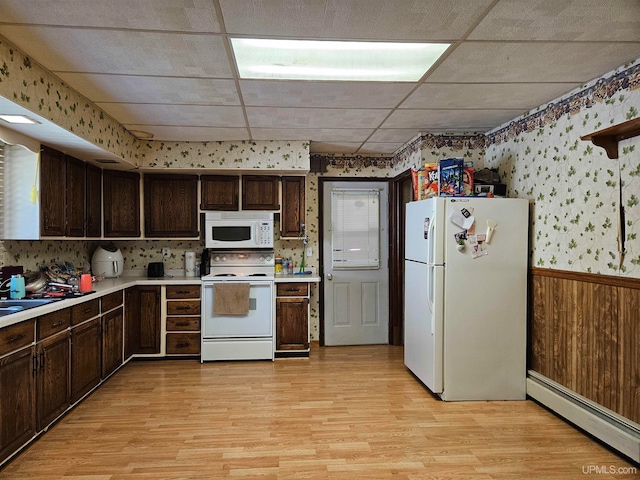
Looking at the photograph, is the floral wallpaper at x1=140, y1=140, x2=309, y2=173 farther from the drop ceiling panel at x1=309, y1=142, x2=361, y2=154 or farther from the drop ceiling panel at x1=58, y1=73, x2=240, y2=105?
the drop ceiling panel at x1=58, y1=73, x2=240, y2=105

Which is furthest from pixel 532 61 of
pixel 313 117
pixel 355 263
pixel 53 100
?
pixel 355 263

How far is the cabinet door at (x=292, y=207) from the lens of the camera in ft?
15.8

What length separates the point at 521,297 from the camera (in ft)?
11.1

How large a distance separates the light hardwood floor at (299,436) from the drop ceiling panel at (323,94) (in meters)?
2.29

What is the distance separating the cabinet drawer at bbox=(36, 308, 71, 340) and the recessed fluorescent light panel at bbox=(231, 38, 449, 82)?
199 centimetres

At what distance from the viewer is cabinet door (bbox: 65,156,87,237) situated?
3.60m

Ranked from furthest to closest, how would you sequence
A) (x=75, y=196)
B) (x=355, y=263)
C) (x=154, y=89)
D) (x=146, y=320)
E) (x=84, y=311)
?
(x=355, y=263) < (x=146, y=320) < (x=75, y=196) < (x=84, y=311) < (x=154, y=89)

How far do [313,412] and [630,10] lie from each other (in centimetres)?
298

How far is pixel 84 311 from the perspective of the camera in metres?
3.29

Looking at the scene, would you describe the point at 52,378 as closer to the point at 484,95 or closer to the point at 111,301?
the point at 111,301

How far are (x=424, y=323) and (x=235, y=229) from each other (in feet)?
7.52

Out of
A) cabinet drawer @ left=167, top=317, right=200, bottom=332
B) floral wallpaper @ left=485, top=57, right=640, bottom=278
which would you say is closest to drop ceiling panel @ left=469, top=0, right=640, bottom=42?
floral wallpaper @ left=485, top=57, right=640, bottom=278

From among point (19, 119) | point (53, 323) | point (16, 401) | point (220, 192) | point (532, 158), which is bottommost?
point (16, 401)

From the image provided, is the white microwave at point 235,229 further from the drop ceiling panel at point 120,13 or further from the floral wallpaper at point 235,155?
the drop ceiling panel at point 120,13
